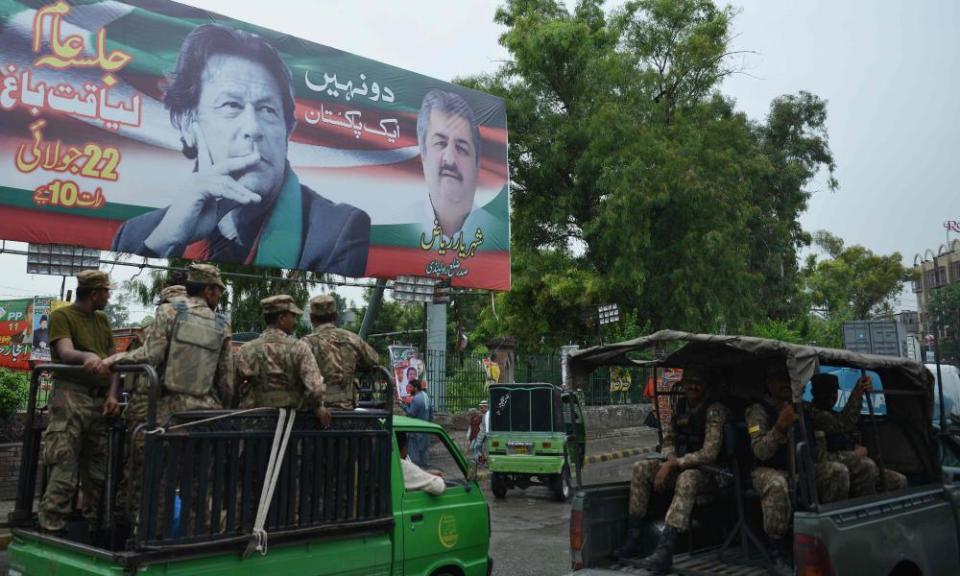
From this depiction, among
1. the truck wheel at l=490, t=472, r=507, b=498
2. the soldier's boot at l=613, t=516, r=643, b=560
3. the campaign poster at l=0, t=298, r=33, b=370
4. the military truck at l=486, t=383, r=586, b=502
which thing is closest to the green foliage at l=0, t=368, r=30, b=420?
the campaign poster at l=0, t=298, r=33, b=370

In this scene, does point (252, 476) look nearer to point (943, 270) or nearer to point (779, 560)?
point (779, 560)

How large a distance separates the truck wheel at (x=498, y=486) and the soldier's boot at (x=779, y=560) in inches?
324

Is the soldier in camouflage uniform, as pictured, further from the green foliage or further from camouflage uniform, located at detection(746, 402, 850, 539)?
the green foliage

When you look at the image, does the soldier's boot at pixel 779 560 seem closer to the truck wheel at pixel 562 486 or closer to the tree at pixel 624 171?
the truck wheel at pixel 562 486

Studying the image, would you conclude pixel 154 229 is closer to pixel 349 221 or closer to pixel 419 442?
pixel 349 221

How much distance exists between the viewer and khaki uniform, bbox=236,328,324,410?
4840mm

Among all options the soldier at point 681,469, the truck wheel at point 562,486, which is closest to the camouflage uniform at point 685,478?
the soldier at point 681,469

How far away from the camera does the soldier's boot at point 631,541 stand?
5742 millimetres

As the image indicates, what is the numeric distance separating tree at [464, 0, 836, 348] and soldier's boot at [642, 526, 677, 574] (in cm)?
1961

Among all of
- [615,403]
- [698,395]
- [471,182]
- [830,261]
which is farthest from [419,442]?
[830,261]

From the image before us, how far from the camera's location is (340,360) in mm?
5449

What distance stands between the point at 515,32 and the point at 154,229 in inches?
690

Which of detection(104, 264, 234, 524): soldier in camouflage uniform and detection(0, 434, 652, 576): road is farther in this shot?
detection(0, 434, 652, 576): road

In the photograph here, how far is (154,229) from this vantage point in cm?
1452
